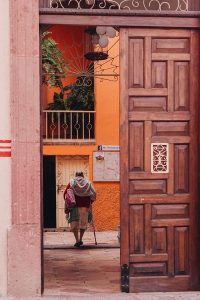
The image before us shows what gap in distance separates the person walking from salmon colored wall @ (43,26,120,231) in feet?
12.1

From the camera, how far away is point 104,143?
17.9 meters

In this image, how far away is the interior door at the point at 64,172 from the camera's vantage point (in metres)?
17.9

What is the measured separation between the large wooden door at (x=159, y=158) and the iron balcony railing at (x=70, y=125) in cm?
972

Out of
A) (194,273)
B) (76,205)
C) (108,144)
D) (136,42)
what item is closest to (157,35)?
(136,42)

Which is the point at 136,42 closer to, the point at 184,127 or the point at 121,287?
the point at 184,127

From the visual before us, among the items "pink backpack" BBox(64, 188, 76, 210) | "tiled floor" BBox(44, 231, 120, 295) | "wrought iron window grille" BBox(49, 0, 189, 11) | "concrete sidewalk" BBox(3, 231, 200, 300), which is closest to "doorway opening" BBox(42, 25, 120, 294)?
"tiled floor" BBox(44, 231, 120, 295)

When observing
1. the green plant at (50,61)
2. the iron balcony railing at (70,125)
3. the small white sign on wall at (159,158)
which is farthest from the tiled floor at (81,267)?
the green plant at (50,61)

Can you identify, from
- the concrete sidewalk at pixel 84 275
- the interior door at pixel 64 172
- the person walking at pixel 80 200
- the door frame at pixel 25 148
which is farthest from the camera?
the interior door at pixel 64 172

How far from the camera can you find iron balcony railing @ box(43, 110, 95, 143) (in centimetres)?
1809

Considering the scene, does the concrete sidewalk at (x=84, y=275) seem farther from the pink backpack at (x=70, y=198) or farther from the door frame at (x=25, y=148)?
the pink backpack at (x=70, y=198)

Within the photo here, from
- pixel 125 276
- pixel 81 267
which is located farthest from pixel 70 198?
pixel 125 276

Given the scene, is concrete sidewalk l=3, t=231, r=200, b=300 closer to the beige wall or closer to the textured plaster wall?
the beige wall

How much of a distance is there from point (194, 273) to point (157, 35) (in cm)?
303

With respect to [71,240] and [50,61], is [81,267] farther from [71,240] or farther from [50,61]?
[50,61]
